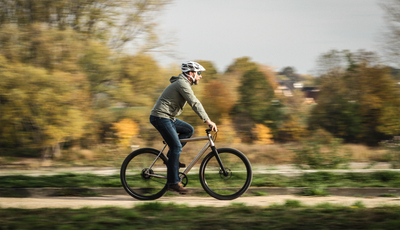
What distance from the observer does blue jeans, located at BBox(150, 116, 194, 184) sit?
546 centimetres

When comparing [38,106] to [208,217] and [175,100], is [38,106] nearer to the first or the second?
[175,100]

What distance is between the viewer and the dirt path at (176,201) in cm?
528

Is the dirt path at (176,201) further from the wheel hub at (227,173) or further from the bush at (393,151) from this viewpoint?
the bush at (393,151)

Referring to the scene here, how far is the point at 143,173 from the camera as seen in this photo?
5855mm

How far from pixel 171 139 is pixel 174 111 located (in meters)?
0.41

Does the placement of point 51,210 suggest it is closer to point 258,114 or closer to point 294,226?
point 294,226

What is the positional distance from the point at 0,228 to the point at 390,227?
4.09 m

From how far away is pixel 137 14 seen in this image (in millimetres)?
12562

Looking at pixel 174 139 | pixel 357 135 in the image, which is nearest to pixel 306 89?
pixel 357 135

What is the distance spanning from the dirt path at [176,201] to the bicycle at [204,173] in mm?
162

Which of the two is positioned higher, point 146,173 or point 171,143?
point 171,143

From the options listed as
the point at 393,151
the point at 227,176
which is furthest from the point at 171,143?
the point at 393,151

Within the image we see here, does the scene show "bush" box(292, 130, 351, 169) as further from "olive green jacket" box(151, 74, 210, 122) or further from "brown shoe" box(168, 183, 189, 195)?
"olive green jacket" box(151, 74, 210, 122)

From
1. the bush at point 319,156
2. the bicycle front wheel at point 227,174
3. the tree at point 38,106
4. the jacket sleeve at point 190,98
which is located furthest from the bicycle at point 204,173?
the tree at point 38,106
